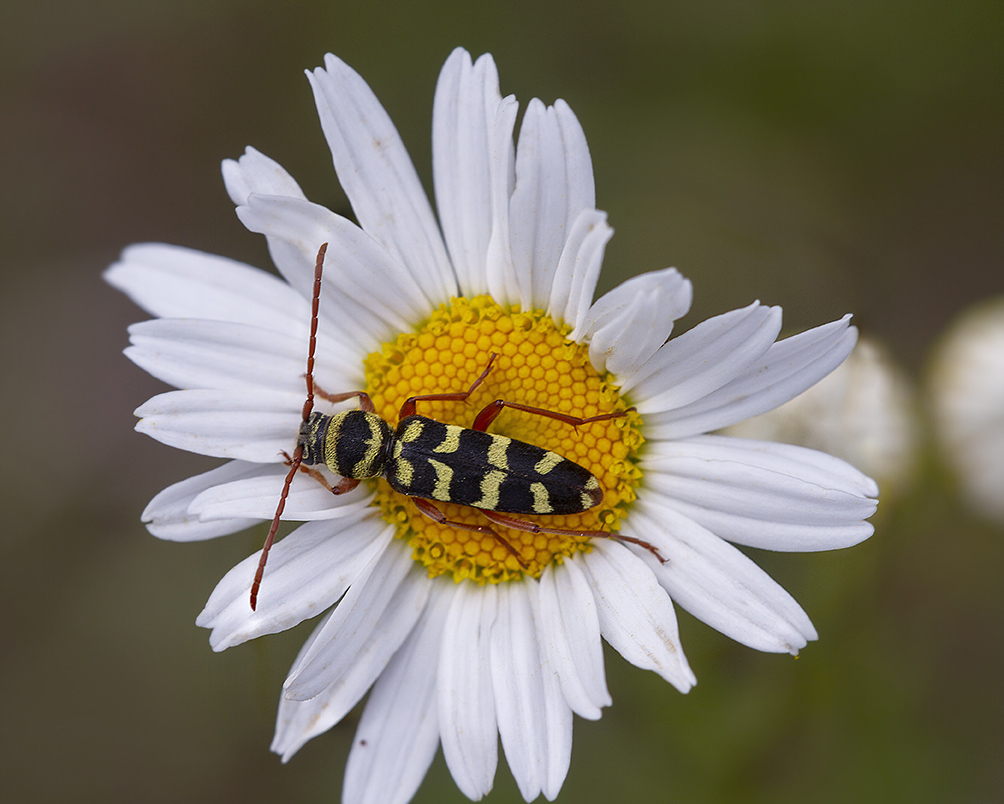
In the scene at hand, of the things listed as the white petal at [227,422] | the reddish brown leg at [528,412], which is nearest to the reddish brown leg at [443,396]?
the reddish brown leg at [528,412]

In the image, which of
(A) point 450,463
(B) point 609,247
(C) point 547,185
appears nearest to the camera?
(C) point 547,185

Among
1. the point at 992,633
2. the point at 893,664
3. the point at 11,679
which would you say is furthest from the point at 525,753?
the point at 11,679

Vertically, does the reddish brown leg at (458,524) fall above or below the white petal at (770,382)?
below

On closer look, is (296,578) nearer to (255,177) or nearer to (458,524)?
(458,524)

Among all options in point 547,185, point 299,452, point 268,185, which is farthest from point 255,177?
point 547,185

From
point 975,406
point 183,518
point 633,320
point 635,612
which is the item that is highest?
point 633,320

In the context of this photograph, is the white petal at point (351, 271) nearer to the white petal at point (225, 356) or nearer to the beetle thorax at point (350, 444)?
the white petal at point (225, 356)

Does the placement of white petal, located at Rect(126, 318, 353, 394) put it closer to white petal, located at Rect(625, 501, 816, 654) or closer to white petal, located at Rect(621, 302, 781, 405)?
white petal, located at Rect(621, 302, 781, 405)
